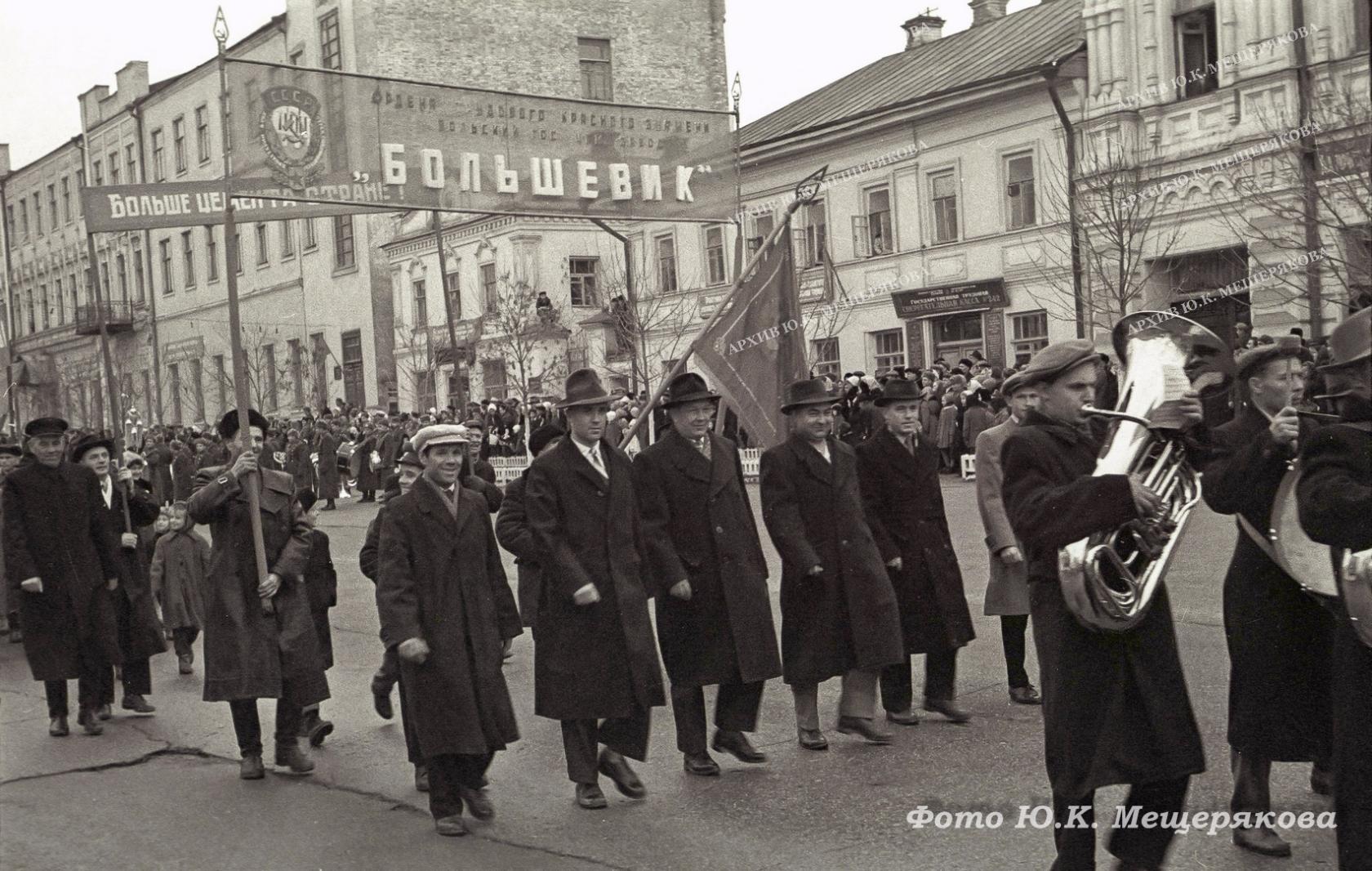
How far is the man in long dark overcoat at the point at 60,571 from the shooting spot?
29.5 feet

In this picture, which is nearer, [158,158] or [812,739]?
[812,739]

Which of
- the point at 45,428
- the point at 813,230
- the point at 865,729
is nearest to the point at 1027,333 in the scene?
the point at 813,230

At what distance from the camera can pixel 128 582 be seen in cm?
952

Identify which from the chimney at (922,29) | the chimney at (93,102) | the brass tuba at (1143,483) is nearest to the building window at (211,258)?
the chimney at (93,102)

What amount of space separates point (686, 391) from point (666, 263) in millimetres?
34353

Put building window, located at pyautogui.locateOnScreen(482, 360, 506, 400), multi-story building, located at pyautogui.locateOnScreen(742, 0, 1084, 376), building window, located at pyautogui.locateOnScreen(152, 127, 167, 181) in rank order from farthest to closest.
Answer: building window, located at pyautogui.locateOnScreen(152, 127, 167, 181)
building window, located at pyautogui.locateOnScreen(482, 360, 506, 400)
multi-story building, located at pyautogui.locateOnScreen(742, 0, 1084, 376)


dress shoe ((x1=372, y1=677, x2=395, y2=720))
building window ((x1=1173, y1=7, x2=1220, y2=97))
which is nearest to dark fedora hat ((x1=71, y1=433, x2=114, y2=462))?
dress shoe ((x1=372, y1=677, x2=395, y2=720))

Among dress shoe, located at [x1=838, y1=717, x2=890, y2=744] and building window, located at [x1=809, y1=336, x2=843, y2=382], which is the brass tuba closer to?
dress shoe, located at [x1=838, y1=717, x2=890, y2=744]

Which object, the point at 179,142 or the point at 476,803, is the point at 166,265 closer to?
the point at 179,142

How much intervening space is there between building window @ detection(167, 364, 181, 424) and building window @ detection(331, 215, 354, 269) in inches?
471

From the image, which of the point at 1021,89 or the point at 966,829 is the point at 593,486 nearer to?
the point at 966,829

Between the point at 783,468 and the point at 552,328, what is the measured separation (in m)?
35.1

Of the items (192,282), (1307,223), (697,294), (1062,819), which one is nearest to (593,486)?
(1062,819)

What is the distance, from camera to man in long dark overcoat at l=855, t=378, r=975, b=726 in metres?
7.89
